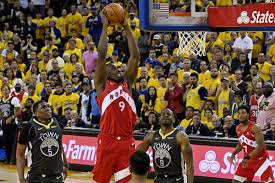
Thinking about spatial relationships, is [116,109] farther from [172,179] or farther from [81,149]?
[81,149]

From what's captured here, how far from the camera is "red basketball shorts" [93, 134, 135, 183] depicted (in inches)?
331

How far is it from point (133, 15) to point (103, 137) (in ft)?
36.7

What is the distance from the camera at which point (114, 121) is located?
834 centimetres

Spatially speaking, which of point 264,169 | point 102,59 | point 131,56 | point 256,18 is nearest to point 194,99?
point 264,169

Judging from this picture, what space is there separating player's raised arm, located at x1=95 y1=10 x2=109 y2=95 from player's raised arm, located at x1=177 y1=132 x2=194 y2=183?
4.08 ft

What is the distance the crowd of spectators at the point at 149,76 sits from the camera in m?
14.8

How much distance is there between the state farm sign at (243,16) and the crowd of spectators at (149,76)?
9.16 feet

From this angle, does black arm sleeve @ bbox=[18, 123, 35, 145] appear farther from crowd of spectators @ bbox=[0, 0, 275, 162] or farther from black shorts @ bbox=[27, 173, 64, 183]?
crowd of spectators @ bbox=[0, 0, 275, 162]

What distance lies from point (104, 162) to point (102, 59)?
117cm

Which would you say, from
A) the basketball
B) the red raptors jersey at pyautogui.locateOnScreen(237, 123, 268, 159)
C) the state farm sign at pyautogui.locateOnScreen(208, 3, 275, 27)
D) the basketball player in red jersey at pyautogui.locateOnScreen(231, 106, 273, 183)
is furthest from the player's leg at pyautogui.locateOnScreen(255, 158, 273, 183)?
the basketball

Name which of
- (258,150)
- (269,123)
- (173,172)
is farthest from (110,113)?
(269,123)

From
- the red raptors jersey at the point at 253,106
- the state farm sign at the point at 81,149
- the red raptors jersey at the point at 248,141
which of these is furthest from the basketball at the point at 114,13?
the state farm sign at the point at 81,149

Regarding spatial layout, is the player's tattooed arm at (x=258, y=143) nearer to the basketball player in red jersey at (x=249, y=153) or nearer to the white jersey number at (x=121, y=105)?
the basketball player in red jersey at (x=249, y=153)

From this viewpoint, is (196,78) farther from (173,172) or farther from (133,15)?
(173,172)
